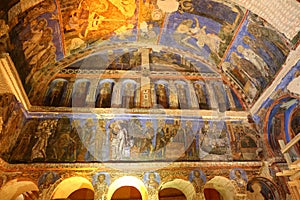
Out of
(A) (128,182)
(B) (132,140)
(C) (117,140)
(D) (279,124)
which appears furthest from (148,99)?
(D) (279,124)

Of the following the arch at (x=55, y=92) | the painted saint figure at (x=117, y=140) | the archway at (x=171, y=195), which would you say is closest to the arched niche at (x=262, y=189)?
the archway at (x=171, y=195)

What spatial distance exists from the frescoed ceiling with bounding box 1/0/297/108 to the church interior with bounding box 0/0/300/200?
0.04 meters

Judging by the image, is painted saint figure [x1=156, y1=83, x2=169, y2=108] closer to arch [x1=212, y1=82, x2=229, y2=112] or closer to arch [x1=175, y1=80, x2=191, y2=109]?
arch [x1=175, y1=80, x2=191, y2=109]

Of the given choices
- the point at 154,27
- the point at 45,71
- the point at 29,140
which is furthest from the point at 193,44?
the point at 29,140

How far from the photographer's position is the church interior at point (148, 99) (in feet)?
25.6

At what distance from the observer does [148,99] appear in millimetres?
9859

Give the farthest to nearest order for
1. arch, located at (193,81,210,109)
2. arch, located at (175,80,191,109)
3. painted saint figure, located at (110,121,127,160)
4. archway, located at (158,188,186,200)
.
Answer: archway, located at (158,188,186,200) < arch, located at (193,81,210,109) < arch, located at (175,80,191,109) < painted saint figure, located at (110,121,127,160)

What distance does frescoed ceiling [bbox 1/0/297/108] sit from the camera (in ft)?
26.2

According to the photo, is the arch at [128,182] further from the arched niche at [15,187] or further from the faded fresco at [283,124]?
the faded fresco at [283,124]

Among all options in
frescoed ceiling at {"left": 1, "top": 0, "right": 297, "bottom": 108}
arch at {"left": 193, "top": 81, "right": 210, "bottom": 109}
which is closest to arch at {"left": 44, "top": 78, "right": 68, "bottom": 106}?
frescoed ceiling at {"left": 1, "top": 0, "right": 297, "bottom": 108}

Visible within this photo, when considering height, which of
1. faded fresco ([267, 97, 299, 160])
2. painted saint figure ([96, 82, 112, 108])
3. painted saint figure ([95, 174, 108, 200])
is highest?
painted saint figure ([96, 82, 112, 108])

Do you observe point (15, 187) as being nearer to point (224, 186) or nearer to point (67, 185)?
point (67, 185)

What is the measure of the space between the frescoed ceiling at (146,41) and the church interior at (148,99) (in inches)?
1.7

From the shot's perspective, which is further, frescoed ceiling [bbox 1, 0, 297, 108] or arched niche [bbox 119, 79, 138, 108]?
arched niche [bbox 119, 79, 138, 108]
